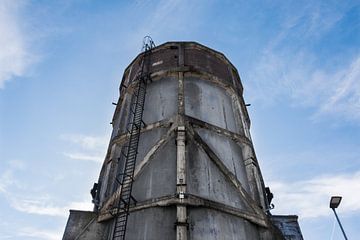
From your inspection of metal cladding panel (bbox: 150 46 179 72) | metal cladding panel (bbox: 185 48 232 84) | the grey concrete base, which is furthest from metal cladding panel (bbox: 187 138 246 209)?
metal cladding panel (bbox: 185 48 232 84)

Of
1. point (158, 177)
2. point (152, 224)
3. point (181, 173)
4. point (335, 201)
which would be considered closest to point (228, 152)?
point (181, 173)

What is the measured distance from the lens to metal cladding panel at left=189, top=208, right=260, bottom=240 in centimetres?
769

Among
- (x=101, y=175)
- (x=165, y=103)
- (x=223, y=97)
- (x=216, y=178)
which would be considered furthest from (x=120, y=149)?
(x=223, y=97)

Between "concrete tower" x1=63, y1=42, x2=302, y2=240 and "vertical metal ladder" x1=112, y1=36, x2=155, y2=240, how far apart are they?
0.14 meters

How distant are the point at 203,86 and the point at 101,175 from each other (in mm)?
5584

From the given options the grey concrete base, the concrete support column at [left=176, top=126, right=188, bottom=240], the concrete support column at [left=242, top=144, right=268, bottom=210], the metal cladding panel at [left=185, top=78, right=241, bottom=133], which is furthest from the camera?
the metal cladding panel at [left=185, top=78, right=241, bottom=133]

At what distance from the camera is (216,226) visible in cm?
796

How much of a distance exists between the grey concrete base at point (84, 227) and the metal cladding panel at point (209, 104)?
488 centimetres

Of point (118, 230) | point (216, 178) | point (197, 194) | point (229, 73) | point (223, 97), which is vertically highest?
point (229, 73)

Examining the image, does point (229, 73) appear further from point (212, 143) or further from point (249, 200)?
point (249, 200)

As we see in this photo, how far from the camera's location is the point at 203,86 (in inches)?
503

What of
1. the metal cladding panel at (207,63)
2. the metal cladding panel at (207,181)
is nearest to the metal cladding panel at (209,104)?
the metal cladding panel at (207,63)

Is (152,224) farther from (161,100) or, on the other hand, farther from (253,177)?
(161,100)

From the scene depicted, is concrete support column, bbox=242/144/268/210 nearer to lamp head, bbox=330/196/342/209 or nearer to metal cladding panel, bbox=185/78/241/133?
metal cladding panel, bbox=185/78/241/133
